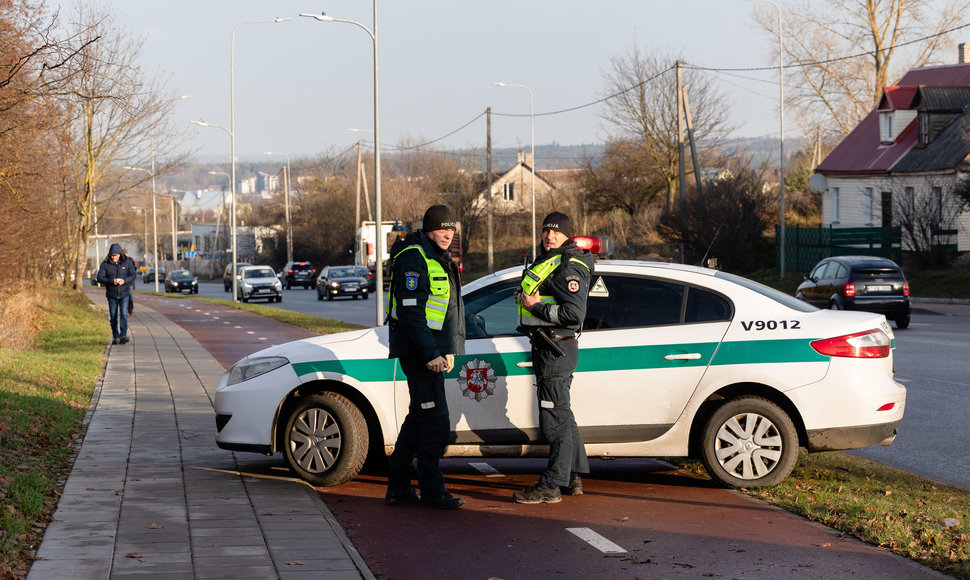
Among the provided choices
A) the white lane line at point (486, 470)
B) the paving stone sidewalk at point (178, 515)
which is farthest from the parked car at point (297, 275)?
the white lane line at point (486, 470)

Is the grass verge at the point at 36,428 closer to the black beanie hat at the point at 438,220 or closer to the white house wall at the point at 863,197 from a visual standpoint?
the black beanie hat at the point at 438,220

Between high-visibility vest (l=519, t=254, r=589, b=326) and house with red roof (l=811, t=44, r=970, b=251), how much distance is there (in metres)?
31.5

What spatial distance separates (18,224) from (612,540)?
18.4m

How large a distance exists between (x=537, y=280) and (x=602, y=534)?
1.71 metres

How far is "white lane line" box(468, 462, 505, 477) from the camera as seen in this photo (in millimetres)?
8477

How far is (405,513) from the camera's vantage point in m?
7.14

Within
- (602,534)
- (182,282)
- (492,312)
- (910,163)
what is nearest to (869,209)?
(910,163)

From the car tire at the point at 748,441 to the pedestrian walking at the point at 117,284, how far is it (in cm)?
1469

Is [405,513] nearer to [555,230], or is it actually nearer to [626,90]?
[555,230]

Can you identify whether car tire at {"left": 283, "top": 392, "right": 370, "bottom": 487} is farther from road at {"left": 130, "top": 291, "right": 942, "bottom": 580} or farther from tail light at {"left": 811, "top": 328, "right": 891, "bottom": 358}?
tail light at {"left": 811, "top": 328, "right": 891, "bottom": 358}

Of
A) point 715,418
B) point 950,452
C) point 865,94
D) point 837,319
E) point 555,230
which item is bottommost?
point 950,452

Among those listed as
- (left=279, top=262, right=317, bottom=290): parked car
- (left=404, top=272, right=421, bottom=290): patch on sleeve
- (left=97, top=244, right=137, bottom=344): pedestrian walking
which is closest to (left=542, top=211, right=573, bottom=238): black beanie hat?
(left=404, top=272, right=421, bottom=290): patch on sleeve

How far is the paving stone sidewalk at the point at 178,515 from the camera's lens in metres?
5.57

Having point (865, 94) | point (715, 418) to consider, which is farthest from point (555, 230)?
point (865, 94)
